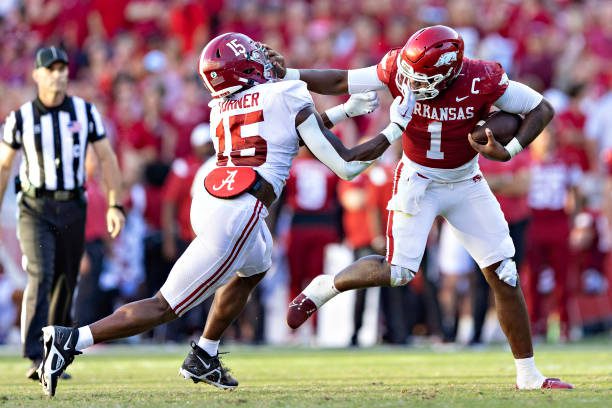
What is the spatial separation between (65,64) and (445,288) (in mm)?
6000

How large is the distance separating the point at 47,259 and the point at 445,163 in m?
2.59

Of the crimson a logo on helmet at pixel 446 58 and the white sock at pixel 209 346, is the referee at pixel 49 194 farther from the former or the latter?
the crimson a logo on helmet at pixel 446 58

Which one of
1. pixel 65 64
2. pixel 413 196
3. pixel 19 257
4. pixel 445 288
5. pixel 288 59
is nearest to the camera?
pixel 413 196

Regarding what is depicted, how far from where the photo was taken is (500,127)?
664 centimetres

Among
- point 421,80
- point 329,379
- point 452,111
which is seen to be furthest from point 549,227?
point 421,80

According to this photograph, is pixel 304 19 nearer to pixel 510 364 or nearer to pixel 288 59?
pixel 288 59

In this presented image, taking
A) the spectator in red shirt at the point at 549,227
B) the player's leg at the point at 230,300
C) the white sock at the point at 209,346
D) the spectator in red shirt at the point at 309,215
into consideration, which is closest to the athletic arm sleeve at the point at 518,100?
the player's leg at the point at 230,300

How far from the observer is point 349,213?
11.5 metres

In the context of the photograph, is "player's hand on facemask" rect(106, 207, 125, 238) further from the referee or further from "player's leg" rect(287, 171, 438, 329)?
"player's leg" rect(287, 171, 438, 329)

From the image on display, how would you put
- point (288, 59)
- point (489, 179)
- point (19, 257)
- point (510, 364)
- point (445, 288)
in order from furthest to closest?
1. point (288, 59)
2. point (445, 288)
3. point (19, 257)
4. point (489, 179)
5. point (510, 364)

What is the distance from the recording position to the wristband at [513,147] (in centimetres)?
652

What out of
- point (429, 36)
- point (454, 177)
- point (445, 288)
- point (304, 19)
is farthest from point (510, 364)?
point (304, 19)

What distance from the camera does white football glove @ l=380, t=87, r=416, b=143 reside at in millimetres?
6422

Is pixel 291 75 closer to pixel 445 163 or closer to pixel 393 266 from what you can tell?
pixel 445 163
